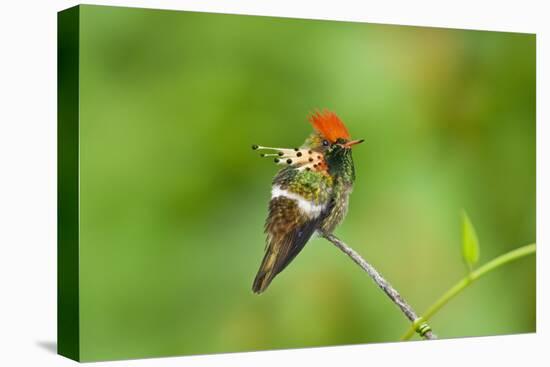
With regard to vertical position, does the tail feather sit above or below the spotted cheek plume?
below

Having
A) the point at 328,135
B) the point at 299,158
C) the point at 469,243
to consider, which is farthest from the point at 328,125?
the point at 469,243

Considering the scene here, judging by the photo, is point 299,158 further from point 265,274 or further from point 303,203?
point 265,274

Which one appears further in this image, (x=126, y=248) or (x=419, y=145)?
(x=419, y=145)

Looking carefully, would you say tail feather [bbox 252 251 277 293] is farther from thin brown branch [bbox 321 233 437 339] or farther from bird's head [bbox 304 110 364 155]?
bird's head [bbox 304 110 364 155]

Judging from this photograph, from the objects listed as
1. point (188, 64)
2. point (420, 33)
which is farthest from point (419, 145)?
point (188, 64)

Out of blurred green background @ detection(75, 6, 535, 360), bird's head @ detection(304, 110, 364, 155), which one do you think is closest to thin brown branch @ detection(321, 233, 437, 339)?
Result: blurred green background @ detection(75, 6, 535, 360)

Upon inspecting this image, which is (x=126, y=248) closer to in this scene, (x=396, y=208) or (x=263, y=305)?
(x=263, y=305)
